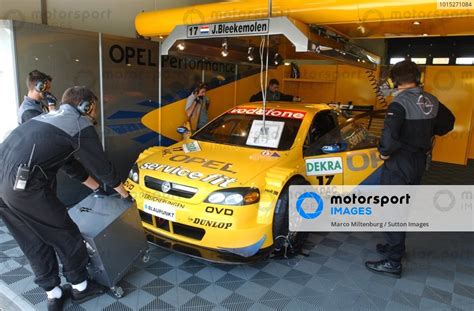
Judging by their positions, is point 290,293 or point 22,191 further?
point 290,293

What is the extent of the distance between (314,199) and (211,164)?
106cm

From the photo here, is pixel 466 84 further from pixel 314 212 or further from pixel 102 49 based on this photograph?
pixel 102 49

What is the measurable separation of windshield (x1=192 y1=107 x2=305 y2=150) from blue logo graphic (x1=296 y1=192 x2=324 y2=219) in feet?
1.78

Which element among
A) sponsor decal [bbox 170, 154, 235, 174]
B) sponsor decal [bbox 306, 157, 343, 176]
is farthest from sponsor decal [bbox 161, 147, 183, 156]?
sponsor decal [bbox 306, 157, 343, 176]

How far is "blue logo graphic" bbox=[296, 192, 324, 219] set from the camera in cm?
335

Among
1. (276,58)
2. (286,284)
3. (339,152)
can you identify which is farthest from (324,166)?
(276,58)

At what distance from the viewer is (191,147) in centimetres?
396

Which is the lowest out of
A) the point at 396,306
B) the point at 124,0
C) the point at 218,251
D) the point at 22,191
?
the point at 396,306

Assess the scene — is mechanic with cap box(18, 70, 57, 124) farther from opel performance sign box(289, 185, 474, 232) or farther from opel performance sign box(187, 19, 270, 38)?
opel performance sign box(289, 185, 474, 232)

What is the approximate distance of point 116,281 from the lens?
267 centimetres

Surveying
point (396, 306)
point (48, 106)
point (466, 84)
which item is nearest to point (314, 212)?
point (396, 306)

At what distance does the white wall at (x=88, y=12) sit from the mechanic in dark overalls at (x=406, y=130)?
4.39 m

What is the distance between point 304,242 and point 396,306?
110cm

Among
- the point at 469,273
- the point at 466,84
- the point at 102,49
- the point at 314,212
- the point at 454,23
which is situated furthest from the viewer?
the point at 466,84
